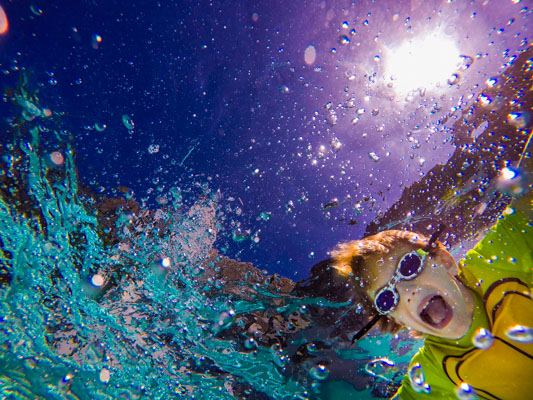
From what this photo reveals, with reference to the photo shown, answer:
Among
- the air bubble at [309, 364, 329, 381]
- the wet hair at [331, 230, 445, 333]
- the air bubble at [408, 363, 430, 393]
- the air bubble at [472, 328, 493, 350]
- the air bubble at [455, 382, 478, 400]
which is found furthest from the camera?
the air bubble at [309, 364, 329, 381]

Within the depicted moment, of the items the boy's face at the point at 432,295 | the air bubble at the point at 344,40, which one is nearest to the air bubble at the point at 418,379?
the boy's face at the point at 432,295

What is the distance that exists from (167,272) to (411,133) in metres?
8.49

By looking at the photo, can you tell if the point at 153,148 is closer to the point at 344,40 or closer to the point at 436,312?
the point at 344,40

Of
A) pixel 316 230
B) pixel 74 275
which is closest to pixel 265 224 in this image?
pixel 316 230

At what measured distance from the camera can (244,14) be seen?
15.5ft

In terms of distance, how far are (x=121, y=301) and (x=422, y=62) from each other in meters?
12.2

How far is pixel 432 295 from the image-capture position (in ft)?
11.5

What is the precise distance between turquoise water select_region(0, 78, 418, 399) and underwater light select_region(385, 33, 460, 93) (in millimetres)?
5000

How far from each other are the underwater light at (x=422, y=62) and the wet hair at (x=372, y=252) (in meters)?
3.18

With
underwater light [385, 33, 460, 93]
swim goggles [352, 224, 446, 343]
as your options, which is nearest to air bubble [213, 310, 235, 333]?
swim goggles [352, 224, 446, 343]

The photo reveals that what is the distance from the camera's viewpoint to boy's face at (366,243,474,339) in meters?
3.28

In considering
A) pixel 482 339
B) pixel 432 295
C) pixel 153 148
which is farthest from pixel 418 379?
pixel 153 148

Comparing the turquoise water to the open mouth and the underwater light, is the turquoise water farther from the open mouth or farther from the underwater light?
the open mouth

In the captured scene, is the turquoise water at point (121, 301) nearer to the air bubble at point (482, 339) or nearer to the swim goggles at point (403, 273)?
the swim goggles at point (403, 273)
